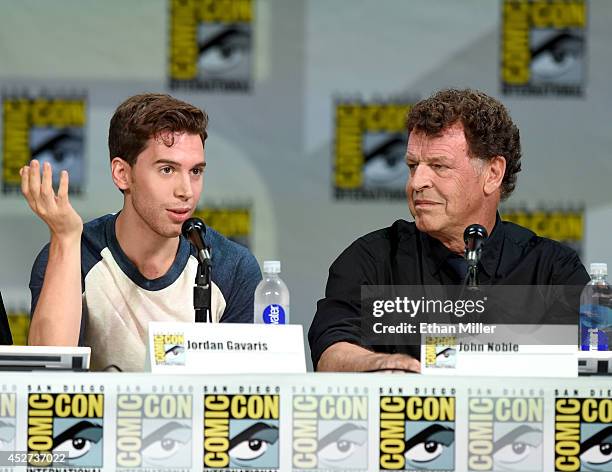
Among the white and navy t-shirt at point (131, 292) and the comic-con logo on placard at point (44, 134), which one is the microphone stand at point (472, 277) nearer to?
the white and navy t-shirt at point (131, 292)

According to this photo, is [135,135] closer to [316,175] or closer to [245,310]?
[245,310]

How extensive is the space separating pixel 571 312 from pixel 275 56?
202 centimetres

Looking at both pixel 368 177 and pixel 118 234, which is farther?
pixel 368 177

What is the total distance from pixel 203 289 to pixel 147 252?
0.55 metres

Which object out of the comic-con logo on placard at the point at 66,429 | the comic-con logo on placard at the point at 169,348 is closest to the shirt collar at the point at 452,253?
the comic-con logo on placard at the point at 169,348

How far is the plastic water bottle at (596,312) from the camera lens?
2.16m

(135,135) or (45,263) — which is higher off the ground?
(135,135)

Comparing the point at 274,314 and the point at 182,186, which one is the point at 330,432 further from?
the point at 182,186

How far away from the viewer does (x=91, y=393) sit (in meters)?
1.78

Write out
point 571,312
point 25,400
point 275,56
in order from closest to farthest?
point 25,400 → point 571,312 → point 275,56

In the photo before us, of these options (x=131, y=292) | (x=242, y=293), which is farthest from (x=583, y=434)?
(x=131, y=292)

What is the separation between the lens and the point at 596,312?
7.42 ft

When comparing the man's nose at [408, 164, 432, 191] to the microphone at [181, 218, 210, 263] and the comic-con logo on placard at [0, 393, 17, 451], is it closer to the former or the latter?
the microphone at [181, 218, 210, 263]

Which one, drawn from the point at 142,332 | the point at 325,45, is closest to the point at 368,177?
the point at 325,45
